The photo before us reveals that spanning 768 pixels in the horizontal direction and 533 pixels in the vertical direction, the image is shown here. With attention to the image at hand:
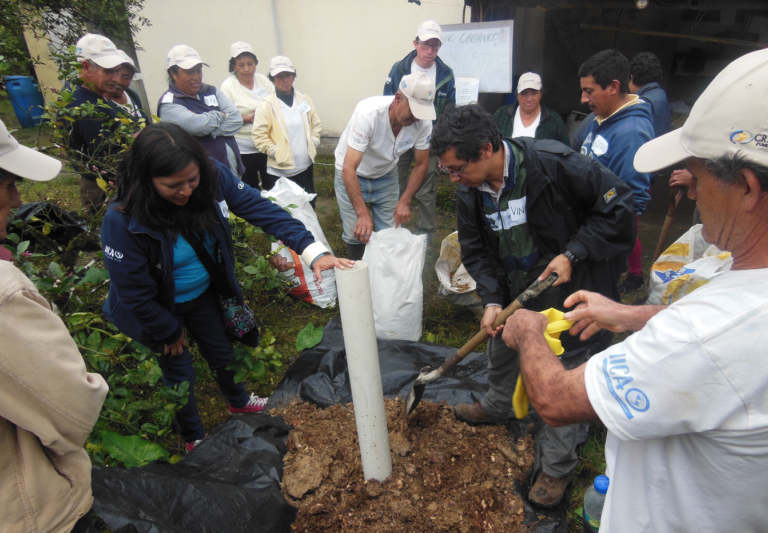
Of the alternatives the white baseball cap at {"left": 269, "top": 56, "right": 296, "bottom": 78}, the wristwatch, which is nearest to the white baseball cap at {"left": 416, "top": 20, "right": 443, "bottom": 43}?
the white baseball cap at {"left": 269, "top": 56, "right": 296, "bottom": 78}

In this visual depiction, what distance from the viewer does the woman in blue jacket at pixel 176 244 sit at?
5.70 feet

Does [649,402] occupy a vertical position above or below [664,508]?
above

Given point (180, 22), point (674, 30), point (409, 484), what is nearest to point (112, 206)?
point (409, 484)

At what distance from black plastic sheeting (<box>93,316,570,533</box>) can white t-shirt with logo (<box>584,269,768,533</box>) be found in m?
1.12

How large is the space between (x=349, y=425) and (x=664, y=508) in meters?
1.61

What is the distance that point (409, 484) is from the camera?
6.40ft

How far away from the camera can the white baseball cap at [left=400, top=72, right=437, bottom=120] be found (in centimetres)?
282

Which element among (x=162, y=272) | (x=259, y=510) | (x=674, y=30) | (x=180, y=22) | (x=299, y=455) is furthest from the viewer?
(x=180, y=22)

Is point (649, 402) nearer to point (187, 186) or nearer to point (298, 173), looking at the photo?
point (187, 186)

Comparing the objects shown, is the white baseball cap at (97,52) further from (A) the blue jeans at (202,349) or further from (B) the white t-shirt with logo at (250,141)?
(A) the blue jeans at (202,349)

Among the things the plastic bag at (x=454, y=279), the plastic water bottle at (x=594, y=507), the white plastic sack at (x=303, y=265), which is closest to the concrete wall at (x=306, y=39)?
the white plastic sack at (x=303, y=265)

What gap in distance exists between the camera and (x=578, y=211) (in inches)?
75.2

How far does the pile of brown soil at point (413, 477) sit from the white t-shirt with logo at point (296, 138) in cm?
272

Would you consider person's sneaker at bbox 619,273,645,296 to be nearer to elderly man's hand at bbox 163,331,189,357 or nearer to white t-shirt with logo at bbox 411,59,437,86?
white t-shirt with logo at bbox 411,59,437,86
